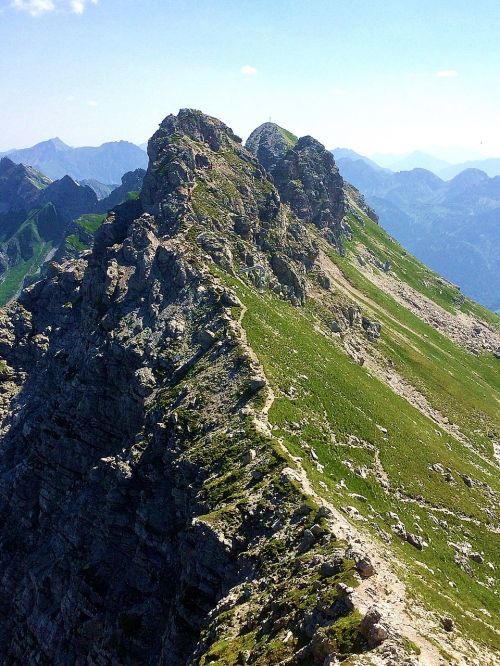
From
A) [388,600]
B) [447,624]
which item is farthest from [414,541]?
[388,600]

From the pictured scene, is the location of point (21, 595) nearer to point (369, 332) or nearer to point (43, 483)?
point (43, 483)

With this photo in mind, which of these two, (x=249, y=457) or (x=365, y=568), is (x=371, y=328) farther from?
(x=365, y=568)

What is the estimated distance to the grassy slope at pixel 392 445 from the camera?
52856 millimetres

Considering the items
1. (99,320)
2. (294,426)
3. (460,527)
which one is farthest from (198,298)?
(460,527)

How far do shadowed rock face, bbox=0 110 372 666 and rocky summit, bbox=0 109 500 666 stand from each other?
0.94ft

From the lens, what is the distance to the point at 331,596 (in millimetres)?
34250

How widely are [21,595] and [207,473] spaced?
41003mm

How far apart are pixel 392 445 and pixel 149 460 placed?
34.3m

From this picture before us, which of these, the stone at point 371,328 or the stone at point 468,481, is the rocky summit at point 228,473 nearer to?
the stone at point 468,481

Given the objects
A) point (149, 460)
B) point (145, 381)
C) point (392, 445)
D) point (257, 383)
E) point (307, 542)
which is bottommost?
point (149, 460)

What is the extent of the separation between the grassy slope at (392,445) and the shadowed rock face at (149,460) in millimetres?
6869

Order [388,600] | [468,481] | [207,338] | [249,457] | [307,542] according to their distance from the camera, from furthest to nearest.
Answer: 1. [207,338]
2. [468,481]
3. [249,457]
4. [307,542]
5. [388,600]

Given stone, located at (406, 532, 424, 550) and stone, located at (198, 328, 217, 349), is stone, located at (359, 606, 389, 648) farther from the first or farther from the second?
stone, located at (198, 328, 217, 349)

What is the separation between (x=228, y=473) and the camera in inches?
2164
